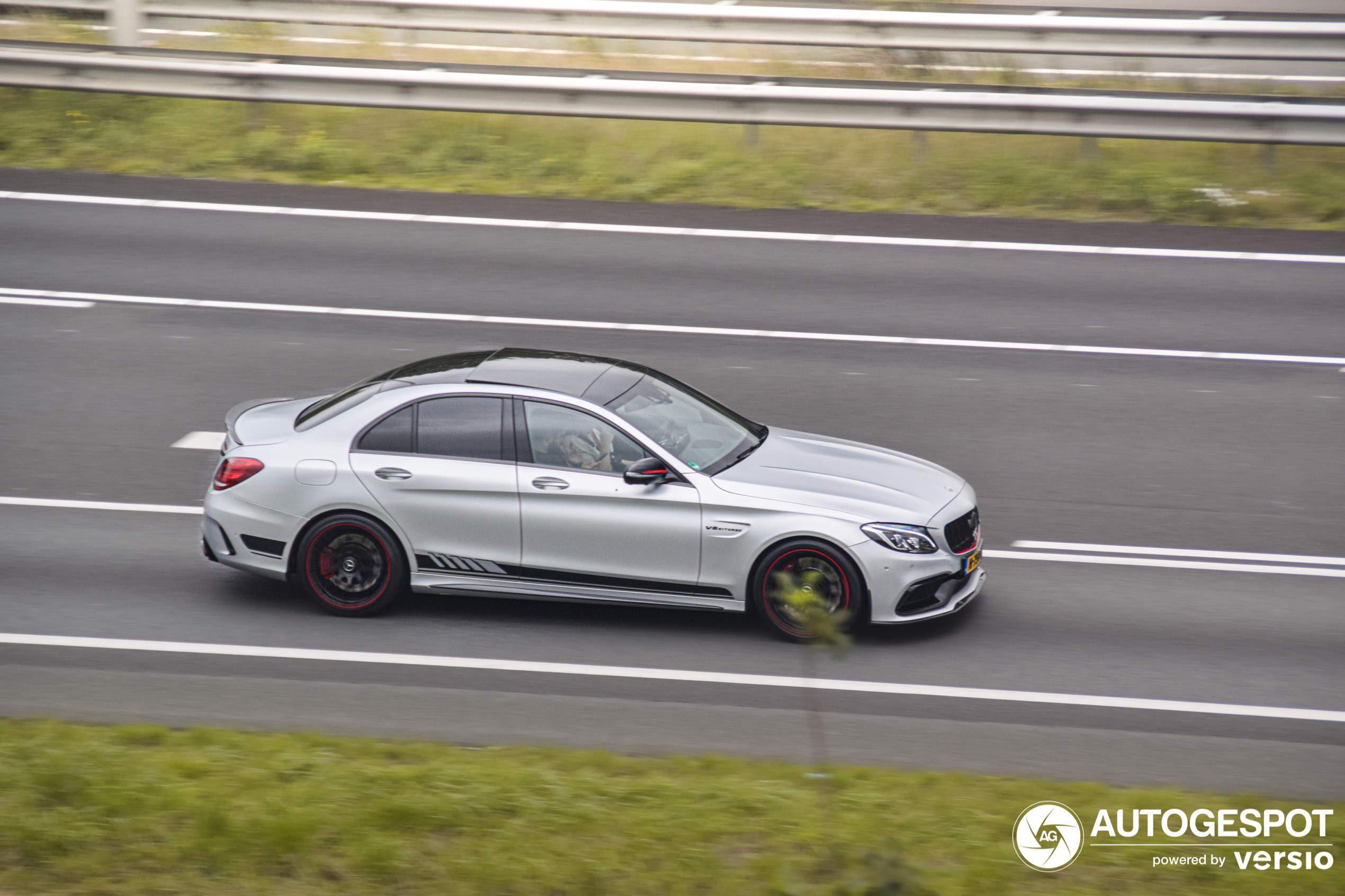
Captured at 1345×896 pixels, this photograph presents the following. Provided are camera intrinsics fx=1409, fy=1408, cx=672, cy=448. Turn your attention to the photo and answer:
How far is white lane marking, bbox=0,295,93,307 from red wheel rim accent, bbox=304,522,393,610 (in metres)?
6.53

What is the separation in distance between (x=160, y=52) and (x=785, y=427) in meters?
11.5

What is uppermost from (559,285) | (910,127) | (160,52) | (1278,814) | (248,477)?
(160,52)

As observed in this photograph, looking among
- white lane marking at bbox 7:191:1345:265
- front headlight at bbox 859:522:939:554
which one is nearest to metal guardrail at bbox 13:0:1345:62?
white lane marking at bbox 7:191:1345:265

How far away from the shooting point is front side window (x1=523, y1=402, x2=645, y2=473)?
849cm

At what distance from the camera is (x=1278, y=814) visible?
6254mm

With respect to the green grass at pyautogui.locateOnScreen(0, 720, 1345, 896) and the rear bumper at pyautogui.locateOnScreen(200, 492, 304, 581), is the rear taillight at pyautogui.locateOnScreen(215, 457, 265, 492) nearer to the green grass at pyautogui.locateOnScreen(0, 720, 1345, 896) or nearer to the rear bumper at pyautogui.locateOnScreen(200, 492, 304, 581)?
the rear bumper at pyautogui.locateOnScreen(200, 492, 304, 581)

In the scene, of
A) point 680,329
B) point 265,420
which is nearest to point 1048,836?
point 265,420

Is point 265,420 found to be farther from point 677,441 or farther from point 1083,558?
point 1083,558

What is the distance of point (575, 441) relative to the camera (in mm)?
8562

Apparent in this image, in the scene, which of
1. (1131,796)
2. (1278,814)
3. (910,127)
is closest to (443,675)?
(1131,796)

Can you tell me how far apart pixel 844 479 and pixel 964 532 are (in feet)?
2.63

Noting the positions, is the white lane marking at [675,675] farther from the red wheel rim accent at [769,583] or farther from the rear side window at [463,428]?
the rear side window at [463,428]

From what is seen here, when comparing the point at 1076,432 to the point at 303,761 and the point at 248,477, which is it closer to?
the point at 248,477

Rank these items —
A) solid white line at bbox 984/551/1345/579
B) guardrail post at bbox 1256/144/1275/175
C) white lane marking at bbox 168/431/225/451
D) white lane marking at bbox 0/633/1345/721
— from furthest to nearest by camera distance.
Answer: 1. guardrail post at bbox 1256/144/1275/175
2. white lane marking at bbox 168/431/225/451
3. solid white line at bbox 984/551/1345/579
4. white lane marking at bbox 0/633/1345/721
